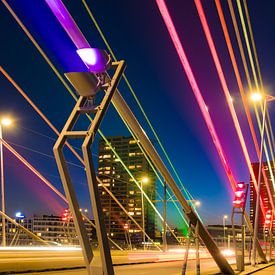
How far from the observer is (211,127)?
78.7 ft

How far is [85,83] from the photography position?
618cm

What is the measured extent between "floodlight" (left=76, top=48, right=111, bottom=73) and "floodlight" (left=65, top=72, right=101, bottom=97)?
0.11 metres

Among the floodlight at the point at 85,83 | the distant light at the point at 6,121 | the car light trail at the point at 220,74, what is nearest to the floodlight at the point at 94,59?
the floodlight at the point at 85,83

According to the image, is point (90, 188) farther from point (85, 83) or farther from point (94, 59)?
point (94, 59)

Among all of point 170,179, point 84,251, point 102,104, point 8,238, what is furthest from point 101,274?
point 8,238

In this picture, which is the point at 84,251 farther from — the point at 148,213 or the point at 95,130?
the point at 148,213

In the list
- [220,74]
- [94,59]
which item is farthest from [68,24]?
[220,74]

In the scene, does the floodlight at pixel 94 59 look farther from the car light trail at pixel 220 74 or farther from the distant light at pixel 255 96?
the distant light at pixel 255 96

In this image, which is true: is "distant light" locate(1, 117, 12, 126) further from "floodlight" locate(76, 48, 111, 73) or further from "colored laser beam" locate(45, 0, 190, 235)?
"floodlight" locate(76, 48, 111, 73)

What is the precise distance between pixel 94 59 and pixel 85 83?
31 centimetres

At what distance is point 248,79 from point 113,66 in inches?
844

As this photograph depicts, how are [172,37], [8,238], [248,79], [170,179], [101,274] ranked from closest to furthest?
[101,274] → [170,179] → [172,37] → [248,79] → [8,238]

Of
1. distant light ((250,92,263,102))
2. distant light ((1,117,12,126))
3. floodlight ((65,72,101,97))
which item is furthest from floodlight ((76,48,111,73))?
distant light ((1,117,12,126))

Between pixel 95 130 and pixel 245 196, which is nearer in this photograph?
pixel 95 130
